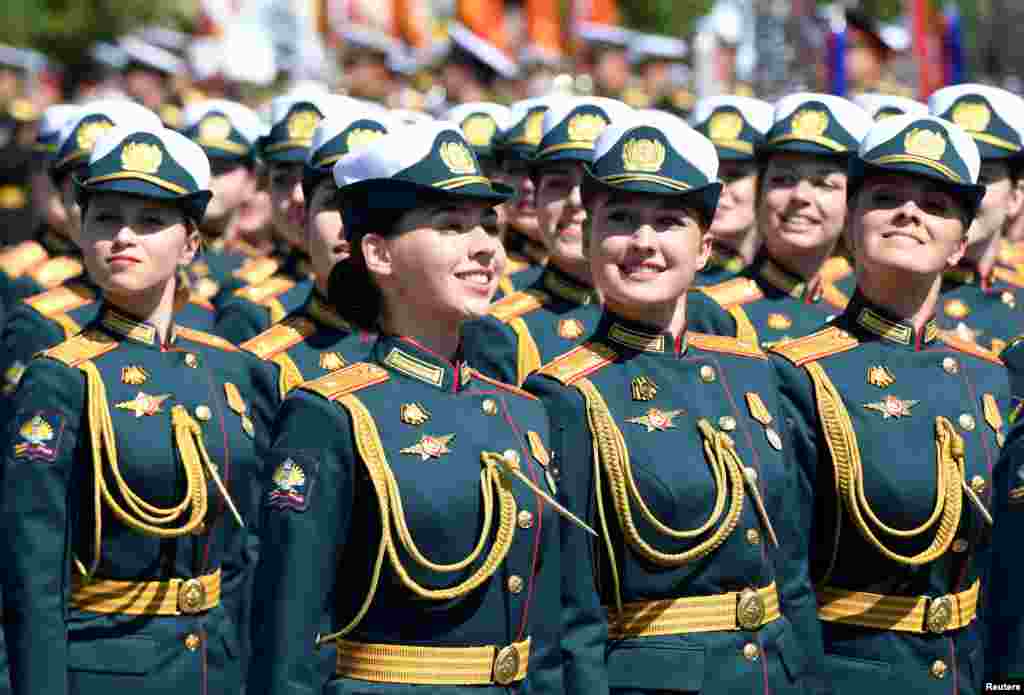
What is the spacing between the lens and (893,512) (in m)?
6.96

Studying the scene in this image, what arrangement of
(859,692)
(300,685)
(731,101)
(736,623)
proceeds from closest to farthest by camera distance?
1. (300,685)
2. (736,623)
3. (859,692)
4. (731,101)

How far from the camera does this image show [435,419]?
598 centimetres

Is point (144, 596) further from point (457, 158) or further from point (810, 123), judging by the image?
point (810, 123)

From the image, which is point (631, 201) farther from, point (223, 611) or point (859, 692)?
point (223, 611)

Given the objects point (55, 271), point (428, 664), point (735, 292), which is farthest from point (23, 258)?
point (428, 664)

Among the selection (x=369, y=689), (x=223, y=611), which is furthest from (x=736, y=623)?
(x=223, y=611)

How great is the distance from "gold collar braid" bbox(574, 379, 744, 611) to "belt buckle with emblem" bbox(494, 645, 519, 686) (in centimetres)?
60

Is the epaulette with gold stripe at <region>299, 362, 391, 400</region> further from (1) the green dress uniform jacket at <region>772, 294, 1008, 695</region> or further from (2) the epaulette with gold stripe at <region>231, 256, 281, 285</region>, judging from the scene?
(2) the epaulette with gold stripe at <region>231, 256, 281, 285</region>

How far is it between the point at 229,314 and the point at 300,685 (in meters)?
4.75

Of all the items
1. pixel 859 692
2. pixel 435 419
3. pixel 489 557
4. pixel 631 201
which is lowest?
pixel 859 692

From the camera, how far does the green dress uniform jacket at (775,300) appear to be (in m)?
9.49

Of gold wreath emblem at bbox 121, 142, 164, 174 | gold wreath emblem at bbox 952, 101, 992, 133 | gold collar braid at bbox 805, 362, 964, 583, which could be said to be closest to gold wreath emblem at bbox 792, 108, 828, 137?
gold wreath emblem at bbox 952, 101, 992, 133

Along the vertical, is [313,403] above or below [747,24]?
below

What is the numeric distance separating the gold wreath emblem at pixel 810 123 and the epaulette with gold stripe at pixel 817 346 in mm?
2473
